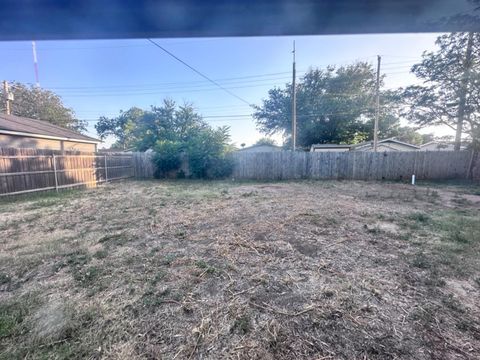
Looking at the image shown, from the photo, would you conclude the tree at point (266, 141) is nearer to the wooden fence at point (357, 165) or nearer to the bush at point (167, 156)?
the wooden fence at point (357, 165)

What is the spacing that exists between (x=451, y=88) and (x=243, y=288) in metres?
15.2

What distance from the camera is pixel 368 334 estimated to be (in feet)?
4.74

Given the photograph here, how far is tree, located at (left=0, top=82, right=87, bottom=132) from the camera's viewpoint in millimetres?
20486

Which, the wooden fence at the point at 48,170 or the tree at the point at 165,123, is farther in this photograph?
the tree at the point at 165,123

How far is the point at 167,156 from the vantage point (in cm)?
1192

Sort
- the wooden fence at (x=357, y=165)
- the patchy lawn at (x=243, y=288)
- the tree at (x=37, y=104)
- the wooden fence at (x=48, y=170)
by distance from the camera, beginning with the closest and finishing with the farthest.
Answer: the patchy lawn at (x=243, y=288), the wooden fence at (x=48, y=170), the wooden fence at (x=357, y=165), the tree at (x=37, y=104)

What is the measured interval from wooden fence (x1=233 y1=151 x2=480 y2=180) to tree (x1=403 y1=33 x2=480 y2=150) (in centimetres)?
127

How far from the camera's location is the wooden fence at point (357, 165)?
10.0 m

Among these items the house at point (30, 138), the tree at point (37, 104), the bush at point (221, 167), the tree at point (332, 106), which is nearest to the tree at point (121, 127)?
the tree at point (37, 104)

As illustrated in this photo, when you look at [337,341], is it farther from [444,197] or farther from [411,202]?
[444,197]

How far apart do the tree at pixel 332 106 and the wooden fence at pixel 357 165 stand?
9892mm

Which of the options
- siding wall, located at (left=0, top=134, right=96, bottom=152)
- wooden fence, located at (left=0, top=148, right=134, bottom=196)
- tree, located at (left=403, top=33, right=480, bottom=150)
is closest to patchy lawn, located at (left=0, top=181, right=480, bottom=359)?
wooden fence, located at (left=0, top=148, right=134, bottom=196)

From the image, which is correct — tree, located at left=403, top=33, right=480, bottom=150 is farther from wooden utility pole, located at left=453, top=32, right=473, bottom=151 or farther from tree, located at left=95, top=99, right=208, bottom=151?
tree, located at left=95, top=99, right=208, bottom=151

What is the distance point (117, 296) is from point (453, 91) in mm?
16013
